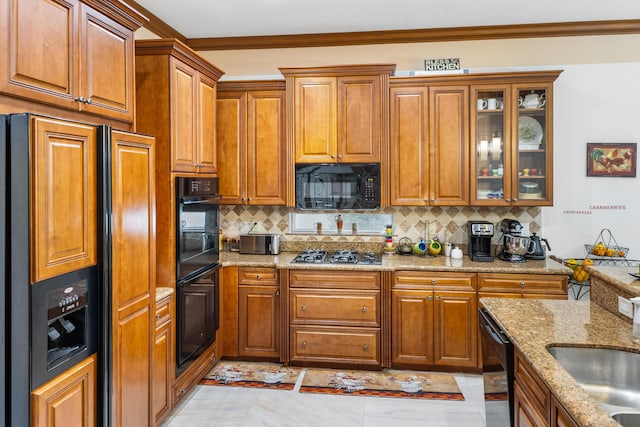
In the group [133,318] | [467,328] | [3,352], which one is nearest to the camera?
[3,352]

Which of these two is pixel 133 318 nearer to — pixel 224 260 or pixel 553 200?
pixel 224 260

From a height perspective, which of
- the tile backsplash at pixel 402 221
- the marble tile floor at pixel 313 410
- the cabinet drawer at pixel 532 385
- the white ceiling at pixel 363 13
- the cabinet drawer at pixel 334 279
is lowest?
the marble tile floor at pixel 313 410

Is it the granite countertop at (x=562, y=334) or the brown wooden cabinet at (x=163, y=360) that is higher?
the granite countertop at (x=562, y=334)

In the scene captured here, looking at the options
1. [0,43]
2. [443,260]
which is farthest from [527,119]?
[0,43]

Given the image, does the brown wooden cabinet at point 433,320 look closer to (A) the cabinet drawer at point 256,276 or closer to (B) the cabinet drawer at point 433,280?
(B) the cabinet drawer at point 433,280

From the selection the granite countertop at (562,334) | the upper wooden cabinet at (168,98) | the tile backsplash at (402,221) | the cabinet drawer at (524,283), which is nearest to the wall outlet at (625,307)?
the granite countertop at (562,334)

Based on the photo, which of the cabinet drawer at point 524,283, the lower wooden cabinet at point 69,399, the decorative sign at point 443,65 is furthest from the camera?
the decorative sign at point 443,65

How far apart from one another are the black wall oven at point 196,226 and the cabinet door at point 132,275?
497 mm

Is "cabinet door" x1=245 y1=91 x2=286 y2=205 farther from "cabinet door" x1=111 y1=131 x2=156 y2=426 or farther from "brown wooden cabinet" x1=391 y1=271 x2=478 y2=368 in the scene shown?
"cabinet door" x1=111 y1=131 x2=156 y2=426

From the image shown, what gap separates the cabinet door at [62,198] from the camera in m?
1.57

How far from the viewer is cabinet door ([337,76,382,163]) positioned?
372 centimetres

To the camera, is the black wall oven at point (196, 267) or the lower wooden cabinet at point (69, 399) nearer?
the lower wooden cabinet at point (69, 399)

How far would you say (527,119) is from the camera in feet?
12.1

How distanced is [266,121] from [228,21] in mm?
951
